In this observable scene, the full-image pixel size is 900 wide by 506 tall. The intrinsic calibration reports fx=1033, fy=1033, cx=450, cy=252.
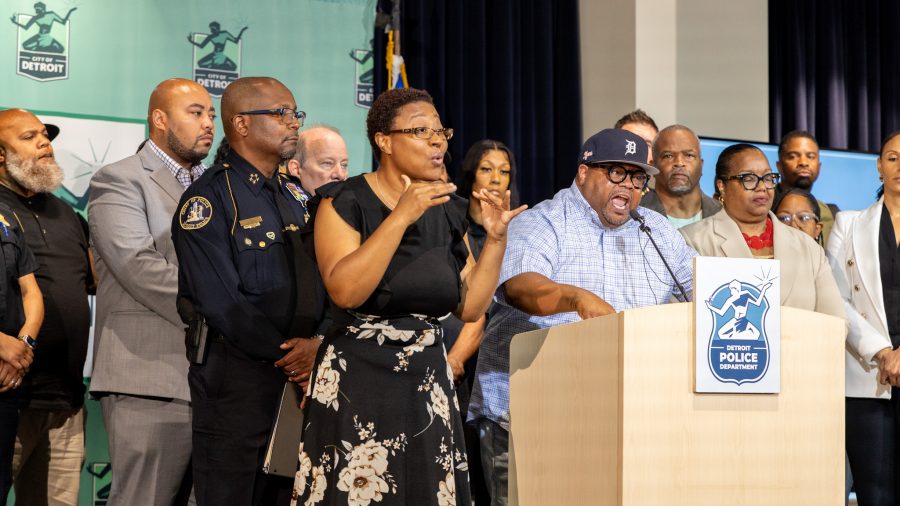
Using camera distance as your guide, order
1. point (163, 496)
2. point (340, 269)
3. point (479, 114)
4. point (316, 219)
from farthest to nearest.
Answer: point (479, 114) → point (163, 496) → point (316, 219) → point (340, 269)

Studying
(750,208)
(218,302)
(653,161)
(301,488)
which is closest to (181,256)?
(218,302)

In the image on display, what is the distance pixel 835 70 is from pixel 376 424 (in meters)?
5.90

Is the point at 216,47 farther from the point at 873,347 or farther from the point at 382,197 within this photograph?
the point at 873,347

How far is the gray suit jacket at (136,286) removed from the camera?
3.33 meters

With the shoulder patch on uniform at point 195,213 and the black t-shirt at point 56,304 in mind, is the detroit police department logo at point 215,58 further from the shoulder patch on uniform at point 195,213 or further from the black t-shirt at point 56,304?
the shoulder patch on uniform at point 195,213

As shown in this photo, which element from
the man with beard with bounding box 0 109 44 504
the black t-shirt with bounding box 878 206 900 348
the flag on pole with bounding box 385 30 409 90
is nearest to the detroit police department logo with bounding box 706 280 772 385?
the black t-shirt with bounding box 878 206 900 348

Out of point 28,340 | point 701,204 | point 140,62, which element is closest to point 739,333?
point 701,204

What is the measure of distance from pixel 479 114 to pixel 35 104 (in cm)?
253

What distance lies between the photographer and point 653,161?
4.69 metres

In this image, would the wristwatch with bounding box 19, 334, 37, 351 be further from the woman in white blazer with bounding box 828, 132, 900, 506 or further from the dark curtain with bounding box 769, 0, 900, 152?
the dark curtain with bounding box 769, 0, 900, 152

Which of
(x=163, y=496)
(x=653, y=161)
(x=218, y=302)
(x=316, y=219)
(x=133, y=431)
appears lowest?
(x=163, y=496)

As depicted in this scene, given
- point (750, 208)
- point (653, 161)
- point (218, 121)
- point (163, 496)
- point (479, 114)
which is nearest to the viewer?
point (163, 496)

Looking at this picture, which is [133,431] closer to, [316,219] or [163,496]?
[163,496]

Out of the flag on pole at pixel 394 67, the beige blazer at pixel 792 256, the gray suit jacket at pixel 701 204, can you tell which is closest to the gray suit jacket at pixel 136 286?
the beige blazer at pixel 792 256
